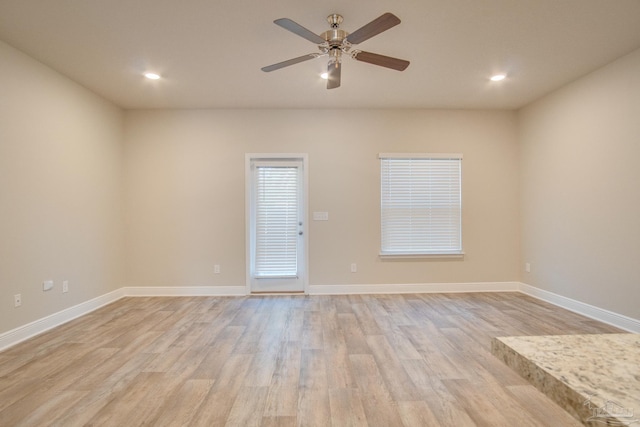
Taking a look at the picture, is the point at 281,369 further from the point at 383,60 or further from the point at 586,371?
the point at 383,60

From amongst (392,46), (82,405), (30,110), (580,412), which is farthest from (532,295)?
(30,110)

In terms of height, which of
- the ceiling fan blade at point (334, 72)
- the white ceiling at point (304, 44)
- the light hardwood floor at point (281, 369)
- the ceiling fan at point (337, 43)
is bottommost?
the light hardwood floor at point (281, 369)

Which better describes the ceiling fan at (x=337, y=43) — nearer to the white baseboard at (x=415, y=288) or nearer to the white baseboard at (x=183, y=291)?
the white baseboard at (x=415, y=288)

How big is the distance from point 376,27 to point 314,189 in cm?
275

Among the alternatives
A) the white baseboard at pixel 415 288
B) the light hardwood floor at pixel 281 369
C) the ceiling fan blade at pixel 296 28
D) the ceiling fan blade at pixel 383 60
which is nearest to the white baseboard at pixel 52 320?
the light hardwood floor at pixel 281 369

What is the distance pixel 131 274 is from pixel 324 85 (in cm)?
393

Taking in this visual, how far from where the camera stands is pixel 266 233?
470 cm

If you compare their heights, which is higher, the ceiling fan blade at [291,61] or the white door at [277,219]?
the ceiling fan blade at [291,61]

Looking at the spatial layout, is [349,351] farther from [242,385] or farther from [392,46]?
[392,46]

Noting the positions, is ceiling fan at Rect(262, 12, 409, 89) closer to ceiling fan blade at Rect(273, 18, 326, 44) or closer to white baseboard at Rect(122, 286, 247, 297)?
ceiling fan blade at Rect(273, 18, 326, 44)

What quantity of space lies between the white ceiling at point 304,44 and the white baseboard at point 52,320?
2.72 meters

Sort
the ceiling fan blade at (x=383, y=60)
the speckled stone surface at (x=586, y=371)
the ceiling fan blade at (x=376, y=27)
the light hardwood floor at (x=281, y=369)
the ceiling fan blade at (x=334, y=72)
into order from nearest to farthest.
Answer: the speckled stone surface at (x=586, y=371)
the light hardwood floor at (x=281, y=369)
the ceiling fan blade at (x=376, y=27)
the ceiling fan blade at (x=383, y=60)
the ceiling fan blade at (x=334, y=72)

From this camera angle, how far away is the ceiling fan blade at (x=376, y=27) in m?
1.97

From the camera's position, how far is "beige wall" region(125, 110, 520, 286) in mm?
4609
